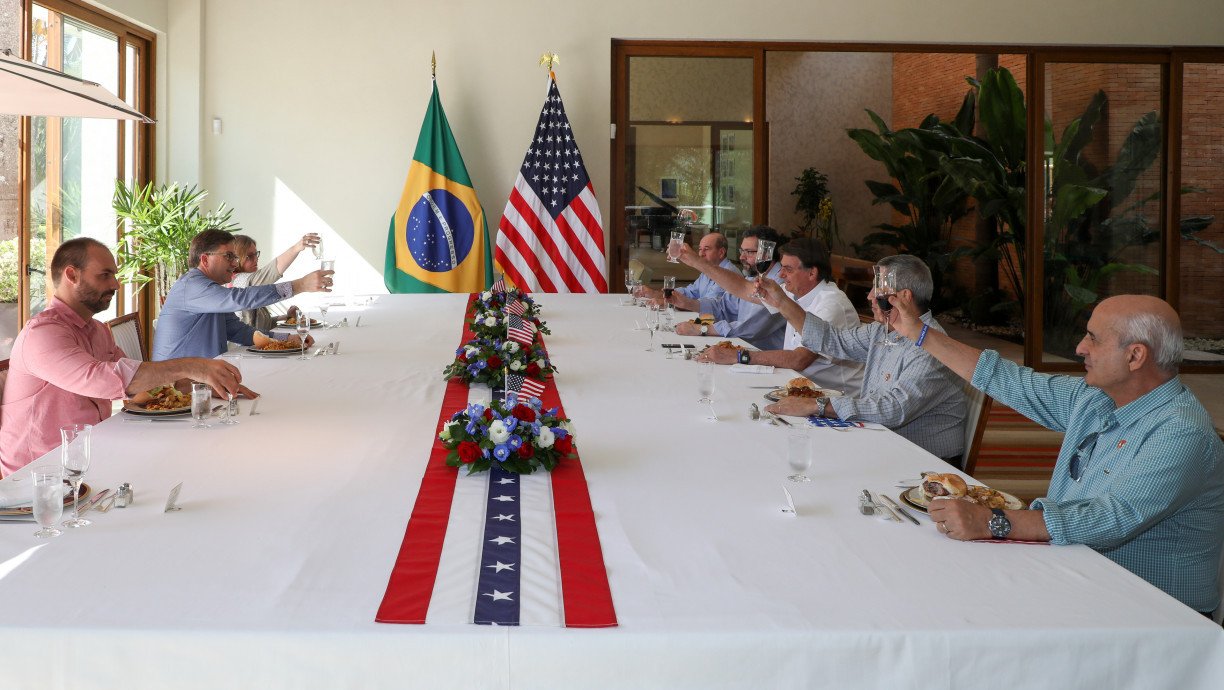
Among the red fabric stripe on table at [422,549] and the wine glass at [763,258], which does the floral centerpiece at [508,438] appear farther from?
the wine glass at [763,258]

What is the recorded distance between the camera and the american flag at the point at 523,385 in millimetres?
3468

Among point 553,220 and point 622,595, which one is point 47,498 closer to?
point 622,595

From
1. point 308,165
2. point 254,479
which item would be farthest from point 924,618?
point 308,165

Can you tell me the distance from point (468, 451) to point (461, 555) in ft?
1.64

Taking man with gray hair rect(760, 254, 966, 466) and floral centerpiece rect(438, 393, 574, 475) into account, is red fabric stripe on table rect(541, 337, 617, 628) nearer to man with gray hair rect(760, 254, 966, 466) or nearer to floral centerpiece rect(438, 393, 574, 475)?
floral centerpiece rect(438, 393, 574, 475)

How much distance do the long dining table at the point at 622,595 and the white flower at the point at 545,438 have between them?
4.8 inches

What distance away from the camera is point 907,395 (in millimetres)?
3221

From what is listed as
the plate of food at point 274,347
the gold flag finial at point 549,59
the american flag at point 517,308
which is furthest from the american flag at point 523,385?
the gold flag finial at point 549,59

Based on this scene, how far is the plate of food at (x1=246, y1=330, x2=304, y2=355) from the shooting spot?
4.17 metres

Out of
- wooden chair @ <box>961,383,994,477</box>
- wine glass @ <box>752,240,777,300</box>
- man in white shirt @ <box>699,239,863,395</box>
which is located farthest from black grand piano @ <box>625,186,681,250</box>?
wooden chair @ <box>961,383,994,477</box>

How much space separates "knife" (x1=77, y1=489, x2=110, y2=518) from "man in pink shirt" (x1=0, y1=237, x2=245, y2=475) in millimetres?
849

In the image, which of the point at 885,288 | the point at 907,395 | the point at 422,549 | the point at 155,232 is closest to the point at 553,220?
the point at 155,232

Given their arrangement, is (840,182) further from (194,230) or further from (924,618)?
(924,618)

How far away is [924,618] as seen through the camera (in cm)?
167
